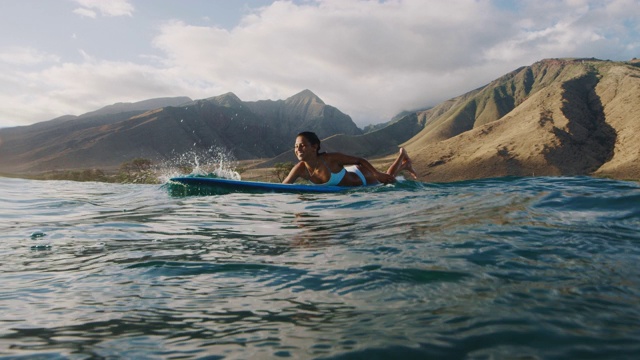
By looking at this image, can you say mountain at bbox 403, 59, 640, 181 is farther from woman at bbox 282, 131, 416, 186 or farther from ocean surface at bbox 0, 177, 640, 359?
ocean surface at bbox 0, 177, 640, 359

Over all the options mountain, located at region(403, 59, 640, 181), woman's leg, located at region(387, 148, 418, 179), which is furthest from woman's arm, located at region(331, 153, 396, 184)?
mountain, located at region(403, 59, 640, 181)

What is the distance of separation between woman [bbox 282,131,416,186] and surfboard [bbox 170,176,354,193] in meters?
0.43

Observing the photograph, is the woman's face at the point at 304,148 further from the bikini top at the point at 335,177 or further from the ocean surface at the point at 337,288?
the ocean surface at the point at 337,288

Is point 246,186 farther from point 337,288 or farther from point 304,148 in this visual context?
point 337,288

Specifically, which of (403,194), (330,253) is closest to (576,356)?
(330,253)

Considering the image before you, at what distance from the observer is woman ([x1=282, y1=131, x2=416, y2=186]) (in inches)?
402

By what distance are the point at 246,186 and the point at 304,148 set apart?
1846mm

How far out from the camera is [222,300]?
2949mm

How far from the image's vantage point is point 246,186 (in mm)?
10555

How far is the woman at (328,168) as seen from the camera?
10.2 meters

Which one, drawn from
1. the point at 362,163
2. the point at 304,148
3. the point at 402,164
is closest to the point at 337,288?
the point at 304,148

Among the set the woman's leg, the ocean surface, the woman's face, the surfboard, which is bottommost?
the ocean surface

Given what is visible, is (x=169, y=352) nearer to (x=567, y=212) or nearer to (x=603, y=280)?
(x=603, y=280)

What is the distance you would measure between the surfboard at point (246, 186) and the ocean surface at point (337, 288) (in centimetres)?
390
